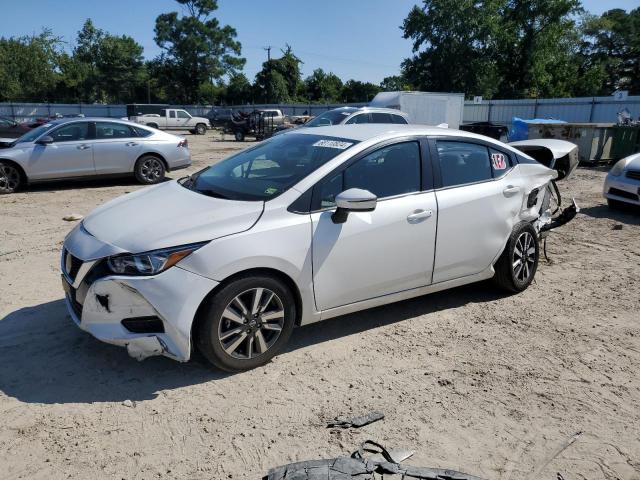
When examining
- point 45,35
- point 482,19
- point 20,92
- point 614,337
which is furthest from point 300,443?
point 45,35

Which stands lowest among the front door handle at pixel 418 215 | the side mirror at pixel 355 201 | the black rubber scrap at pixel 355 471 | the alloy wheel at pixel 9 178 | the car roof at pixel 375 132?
the black rubber scrap at pixel 355 471

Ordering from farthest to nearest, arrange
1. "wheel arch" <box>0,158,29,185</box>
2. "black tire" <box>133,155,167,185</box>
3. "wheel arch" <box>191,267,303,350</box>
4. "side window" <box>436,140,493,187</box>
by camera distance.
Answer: "black tire" <box>133,155,167,185</box> < "wheel arch" <box>0,158,29,185</box> < "side window" <box>436,140,493,187</box> < "wheel arch" <box>191,267,303,350</box>

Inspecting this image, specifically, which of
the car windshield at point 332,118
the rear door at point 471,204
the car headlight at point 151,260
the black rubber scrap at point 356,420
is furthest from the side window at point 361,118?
the black rubber scrap at point 356,420

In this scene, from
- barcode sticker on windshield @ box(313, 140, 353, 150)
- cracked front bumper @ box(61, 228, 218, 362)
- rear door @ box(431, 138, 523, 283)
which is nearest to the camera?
cracked front bumper @ box(61, 228, 218, 362)

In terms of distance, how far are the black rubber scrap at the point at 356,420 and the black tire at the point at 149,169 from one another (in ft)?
30.8

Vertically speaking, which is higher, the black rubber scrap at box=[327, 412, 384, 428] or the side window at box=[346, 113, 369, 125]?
the side window at box=[346, 113, 369, 125]

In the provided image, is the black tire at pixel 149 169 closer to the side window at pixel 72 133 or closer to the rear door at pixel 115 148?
the rear door at pixel 115 148

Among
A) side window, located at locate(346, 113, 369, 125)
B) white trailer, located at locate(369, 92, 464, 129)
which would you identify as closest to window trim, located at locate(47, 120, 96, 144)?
side window, located at locate(346, 113, 369, 125)

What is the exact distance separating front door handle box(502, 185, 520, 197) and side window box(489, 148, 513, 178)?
0.15 metres

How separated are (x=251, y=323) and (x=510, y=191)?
2.80 meters

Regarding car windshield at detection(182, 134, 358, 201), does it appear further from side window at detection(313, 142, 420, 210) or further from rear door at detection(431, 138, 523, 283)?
rear door at detection(431, 138, 523, 283)

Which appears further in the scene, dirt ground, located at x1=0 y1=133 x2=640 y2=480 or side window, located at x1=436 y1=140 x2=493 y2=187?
side window, located at x1=436 y1=140 x2=493 y2=187

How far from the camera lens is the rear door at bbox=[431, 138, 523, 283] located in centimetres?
434

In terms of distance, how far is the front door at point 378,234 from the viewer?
146 inches
